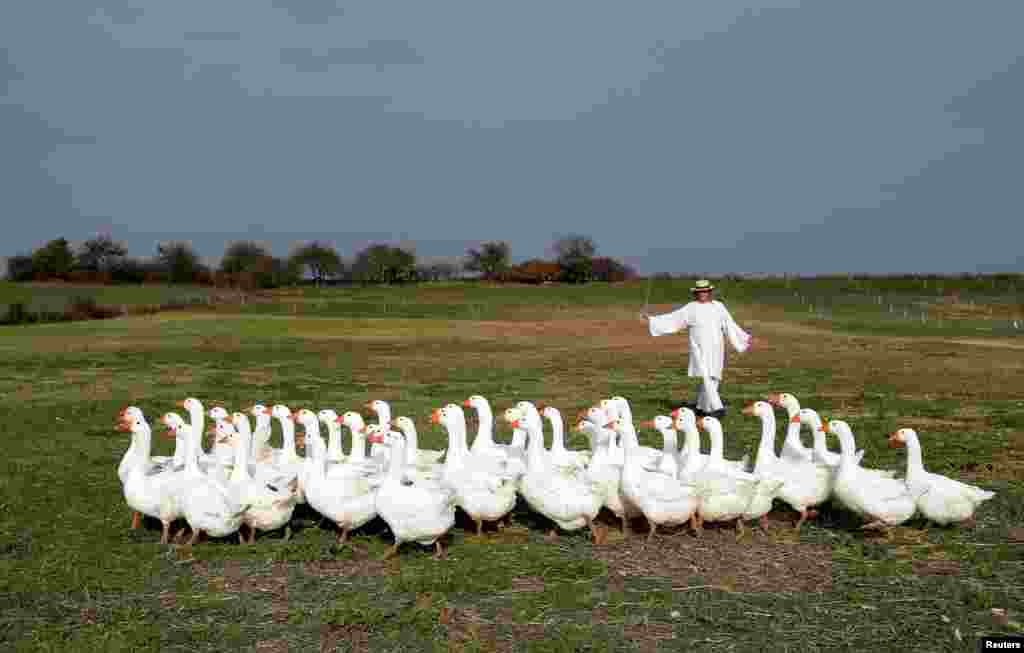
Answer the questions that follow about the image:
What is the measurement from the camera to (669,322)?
14.8m

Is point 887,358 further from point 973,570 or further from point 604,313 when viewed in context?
point 604,313

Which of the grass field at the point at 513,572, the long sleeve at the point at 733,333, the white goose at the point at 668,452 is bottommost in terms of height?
the grass field at the point at 513,572

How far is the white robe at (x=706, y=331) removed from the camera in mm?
14078

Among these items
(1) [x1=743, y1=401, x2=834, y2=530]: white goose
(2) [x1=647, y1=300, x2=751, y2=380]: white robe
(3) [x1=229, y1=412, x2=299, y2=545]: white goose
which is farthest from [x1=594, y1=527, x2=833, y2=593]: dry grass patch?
(2) [x1=647, y1=300, x2=751, y2=380]: white robe

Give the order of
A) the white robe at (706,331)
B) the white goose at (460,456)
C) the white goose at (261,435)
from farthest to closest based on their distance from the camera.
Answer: the white robe at (706,331) → the white goose at (261,435) → the white goose at (460,456)

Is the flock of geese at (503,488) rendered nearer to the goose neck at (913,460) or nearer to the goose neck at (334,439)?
the goose neck at (913,460)

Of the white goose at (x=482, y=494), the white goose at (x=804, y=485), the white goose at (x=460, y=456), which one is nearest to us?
the white goose at (x=482, y=494)

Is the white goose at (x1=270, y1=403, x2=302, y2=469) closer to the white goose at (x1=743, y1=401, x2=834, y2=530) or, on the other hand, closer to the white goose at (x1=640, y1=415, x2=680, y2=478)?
the white goose at (x1=640, y1=415, x2=680, y2=478)

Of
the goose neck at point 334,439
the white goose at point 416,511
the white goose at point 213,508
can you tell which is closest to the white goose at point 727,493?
the white goose at point 416,511

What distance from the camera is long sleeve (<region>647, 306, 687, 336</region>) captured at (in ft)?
47.8

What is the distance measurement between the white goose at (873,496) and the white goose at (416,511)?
11.9ft

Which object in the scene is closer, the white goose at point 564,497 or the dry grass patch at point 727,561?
the dry grass patch at point 727,561

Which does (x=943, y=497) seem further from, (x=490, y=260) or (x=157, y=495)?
(x=490, y=260)

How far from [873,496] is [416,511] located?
13.4ft
